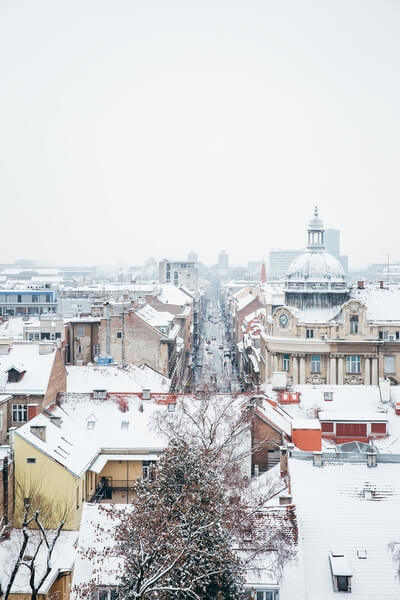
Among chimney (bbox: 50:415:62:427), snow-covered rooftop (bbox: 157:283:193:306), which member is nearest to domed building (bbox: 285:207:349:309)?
chimney (bbox: 50:415:62:427)

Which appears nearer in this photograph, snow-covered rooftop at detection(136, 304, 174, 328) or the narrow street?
snow-covered rooftop at detection(136, 304, 174, 328)

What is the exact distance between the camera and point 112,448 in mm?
45844

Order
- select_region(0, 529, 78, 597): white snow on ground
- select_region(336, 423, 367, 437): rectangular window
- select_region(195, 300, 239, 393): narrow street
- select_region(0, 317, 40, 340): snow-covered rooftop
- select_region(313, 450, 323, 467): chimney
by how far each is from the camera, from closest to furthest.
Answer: select_region(0, 529, 78, 597): white snow on ground, select_region(313, 450, 323, 467): chimney, select_region(336, 423, 367, 437): rectangular window, select_region(0, 317, 40, 340): snow-covered rooftop, select_region(195, 300, 239, 393): narrow street

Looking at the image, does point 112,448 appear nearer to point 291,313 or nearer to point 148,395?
point 148,395

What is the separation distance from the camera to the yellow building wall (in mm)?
38781

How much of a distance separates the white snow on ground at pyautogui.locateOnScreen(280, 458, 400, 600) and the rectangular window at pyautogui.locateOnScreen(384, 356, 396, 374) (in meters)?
41.2

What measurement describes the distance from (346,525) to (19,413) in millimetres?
27599

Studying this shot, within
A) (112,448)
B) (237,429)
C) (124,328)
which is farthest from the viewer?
(124,328)

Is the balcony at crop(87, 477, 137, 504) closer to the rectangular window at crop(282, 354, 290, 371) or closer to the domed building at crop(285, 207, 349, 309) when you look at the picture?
the rectangular window at crop(282, 354, 290, 371)

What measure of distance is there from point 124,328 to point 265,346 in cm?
1604

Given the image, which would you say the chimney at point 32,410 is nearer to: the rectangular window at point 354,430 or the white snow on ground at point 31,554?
the white snow on ground at point 31,554

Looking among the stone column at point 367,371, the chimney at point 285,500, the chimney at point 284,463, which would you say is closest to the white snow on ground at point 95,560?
the chimney at point 285,500

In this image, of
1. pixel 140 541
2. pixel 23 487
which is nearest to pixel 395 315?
pixel 23 487


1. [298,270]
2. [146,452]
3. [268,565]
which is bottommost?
[268,565]
